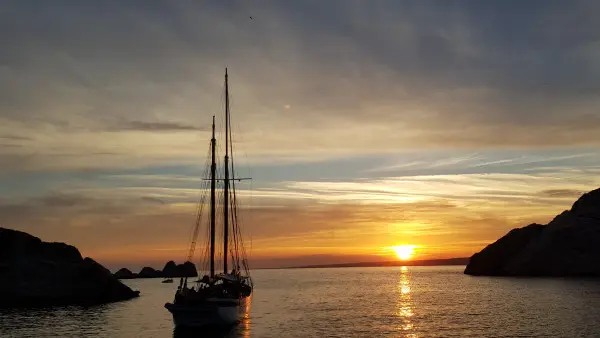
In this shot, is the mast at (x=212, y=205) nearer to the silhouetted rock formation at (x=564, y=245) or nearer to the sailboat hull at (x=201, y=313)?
the sailboat hull at (x=201, y=313)

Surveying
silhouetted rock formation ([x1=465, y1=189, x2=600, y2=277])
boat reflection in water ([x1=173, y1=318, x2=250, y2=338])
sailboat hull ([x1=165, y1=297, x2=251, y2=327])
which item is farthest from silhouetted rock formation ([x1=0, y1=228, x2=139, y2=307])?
silhouetted rock formation ([x1=465, y1=189, x2=600, y2=277])

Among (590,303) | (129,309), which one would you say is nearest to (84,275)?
(129,309)

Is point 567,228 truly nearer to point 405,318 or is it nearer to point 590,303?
point 590,303

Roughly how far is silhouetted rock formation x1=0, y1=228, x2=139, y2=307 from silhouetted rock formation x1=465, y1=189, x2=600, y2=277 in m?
141

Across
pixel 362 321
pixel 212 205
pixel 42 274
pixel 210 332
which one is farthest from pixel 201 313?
pixel 42 274

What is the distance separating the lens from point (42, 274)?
306ft

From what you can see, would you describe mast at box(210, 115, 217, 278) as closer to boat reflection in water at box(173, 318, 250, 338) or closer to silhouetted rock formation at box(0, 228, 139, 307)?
boat reflection in water at box(173, 318, 250, 338)

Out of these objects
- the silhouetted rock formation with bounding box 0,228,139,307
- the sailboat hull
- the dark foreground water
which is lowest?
the dark foreground water

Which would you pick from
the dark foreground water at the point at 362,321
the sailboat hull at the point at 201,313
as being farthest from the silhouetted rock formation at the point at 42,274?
A: the sailboat hull at the point at 201,313

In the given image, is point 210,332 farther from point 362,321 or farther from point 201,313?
point 362,321

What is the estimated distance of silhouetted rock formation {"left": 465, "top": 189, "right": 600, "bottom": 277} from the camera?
172 m

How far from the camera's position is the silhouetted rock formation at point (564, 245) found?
17162 cm

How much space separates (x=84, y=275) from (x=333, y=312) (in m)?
46.6

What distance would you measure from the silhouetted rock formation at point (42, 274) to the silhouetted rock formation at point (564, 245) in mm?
140802
